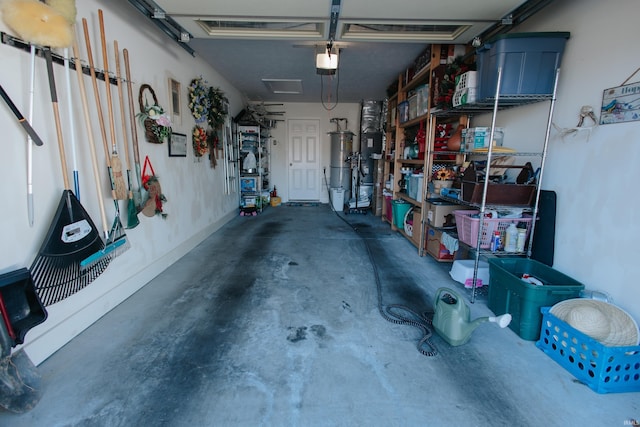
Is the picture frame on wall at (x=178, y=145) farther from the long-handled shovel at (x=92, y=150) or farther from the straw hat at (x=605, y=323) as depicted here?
the straw hat at (x=605, y=323)

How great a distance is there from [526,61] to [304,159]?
5660 mm

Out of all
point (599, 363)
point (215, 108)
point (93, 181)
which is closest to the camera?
point (599, 363)

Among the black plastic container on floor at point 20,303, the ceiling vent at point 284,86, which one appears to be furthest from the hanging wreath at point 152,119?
the ceiling vent at point 284,86

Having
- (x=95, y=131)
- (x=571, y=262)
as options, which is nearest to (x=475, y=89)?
(x=571, y=262)

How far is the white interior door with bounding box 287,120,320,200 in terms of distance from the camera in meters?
7.40

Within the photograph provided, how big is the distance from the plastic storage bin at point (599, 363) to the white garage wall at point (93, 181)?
9.48 feet

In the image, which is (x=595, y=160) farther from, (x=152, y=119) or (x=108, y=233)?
(x=152, y=119)

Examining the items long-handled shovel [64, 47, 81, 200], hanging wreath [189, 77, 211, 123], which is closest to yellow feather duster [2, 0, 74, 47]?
long-handled shovel [64, 47, 81, 200]

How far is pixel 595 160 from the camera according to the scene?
6.42ft

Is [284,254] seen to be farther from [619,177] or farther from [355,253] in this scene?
[619,177]

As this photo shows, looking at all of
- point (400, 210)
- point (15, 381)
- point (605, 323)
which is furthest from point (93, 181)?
point (400, 210)

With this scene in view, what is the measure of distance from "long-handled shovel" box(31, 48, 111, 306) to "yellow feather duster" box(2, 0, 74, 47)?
126 millimetres

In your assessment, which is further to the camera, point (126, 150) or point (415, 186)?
point (415, 186)

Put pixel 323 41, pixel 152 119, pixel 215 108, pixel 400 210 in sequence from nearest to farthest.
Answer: pixel 152 119 → pixel 323 41 → pixel 215 108 → pixel 400 210
